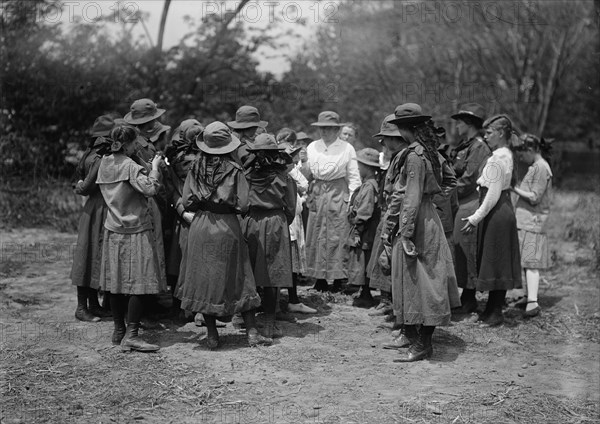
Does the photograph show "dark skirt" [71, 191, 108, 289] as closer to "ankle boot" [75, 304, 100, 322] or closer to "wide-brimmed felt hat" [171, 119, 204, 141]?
"ankle boot" [75, 304, 100, 322]

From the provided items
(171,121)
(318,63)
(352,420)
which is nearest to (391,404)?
(352,420)

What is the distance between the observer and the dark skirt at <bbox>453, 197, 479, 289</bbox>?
Answer: 25.5 ft

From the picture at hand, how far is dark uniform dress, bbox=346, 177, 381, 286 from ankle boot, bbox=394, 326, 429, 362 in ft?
5.98

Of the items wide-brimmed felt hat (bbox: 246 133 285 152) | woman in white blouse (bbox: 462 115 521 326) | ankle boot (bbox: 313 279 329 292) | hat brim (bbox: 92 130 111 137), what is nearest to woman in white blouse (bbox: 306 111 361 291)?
ankle boot (bbox: 313 279 329 292)

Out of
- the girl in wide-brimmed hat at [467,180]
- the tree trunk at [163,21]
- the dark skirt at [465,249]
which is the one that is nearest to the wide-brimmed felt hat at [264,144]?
the girl in wide-brimmed hat at [467,180]

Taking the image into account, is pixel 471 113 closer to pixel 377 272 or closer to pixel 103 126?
pixel 377 272

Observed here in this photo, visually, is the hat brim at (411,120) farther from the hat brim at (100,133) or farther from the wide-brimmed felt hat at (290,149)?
the hat brim at (100,133)

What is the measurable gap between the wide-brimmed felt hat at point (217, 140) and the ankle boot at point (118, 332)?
5.49ft

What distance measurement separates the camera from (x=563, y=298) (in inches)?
360

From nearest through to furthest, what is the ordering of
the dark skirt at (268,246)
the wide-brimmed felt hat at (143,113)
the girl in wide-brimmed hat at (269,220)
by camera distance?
the girl in wide-brimmed hat at (269,220)
the dark skirt at (268,246)
the wide-brimmed felt hat at (143,113)

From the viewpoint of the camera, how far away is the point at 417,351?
638cm

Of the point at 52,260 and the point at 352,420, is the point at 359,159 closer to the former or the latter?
the point at 352,420

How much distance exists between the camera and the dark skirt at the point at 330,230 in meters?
8.43

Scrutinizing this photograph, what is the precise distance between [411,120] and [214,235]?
187 centimetres
